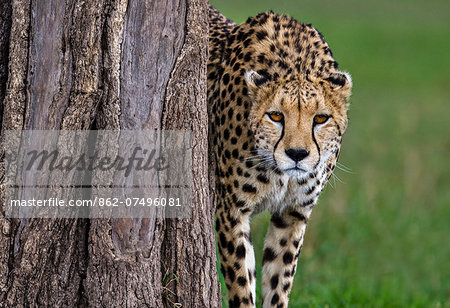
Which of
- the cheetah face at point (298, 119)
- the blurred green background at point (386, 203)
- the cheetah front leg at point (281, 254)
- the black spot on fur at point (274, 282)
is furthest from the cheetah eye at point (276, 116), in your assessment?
the blurred green background at point (386, 203)

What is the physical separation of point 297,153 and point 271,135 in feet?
0.60

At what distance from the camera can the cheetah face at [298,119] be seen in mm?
3273

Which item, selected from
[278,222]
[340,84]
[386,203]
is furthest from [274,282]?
[386,203]

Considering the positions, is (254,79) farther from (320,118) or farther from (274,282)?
(274,282)

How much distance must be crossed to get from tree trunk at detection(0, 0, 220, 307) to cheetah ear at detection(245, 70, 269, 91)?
0.50 meters

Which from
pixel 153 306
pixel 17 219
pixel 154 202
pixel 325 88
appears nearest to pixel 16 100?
pixel 17 219

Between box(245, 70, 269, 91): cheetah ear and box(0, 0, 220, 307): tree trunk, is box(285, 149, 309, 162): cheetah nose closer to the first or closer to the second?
box(245, 70, 269, 91): cheetah ear

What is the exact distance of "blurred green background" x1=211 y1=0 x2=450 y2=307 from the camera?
521 centimetres

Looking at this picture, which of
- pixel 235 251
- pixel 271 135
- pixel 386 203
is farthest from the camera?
pixel 386 203

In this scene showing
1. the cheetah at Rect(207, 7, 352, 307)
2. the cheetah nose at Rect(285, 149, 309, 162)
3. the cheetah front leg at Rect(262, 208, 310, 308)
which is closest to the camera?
the cheetah nose at Rect(285, 149, 309, 162)

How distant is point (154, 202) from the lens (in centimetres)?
289

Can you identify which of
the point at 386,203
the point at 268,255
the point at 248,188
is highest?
the point at 248,188

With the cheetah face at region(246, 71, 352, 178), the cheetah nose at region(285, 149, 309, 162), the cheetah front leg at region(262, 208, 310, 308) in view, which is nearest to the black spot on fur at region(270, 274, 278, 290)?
the cheetah front leg at region(262, 208, 310, 308)

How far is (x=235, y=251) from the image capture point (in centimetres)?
363
